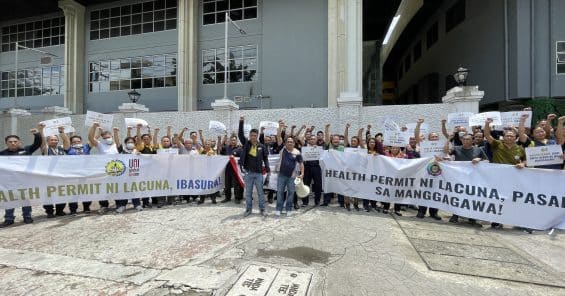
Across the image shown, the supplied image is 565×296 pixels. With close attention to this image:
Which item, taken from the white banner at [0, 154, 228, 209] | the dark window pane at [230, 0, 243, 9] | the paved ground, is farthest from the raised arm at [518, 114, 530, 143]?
the dark window pane at [230, 0, 243, 9]

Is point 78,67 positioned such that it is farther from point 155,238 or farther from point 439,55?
point 439,55

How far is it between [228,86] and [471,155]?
15.7m

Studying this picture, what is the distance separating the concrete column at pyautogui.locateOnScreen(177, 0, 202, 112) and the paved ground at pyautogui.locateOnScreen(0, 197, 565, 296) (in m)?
14.3

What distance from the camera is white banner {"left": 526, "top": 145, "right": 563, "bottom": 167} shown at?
622 centimetres

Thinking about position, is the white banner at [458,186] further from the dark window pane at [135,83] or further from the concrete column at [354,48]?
the dark window pane at [135,83]

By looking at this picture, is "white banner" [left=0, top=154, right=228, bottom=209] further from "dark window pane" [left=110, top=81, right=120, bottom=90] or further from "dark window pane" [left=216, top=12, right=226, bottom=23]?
"dark window pane" [left=110, top=81, right=120, bottom=90]

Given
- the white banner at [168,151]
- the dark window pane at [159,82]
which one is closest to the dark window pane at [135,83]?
the dark window pane at [159,82]

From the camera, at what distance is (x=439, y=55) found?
81.8 ft

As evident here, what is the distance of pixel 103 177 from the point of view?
23.6ft

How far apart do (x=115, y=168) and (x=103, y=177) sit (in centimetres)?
31

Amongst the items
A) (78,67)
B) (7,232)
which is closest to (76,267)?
(7,232)

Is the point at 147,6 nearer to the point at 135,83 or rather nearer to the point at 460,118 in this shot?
the point at 135,83

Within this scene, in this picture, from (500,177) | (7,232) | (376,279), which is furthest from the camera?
(500,177)

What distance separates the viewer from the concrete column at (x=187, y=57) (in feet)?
65.9
